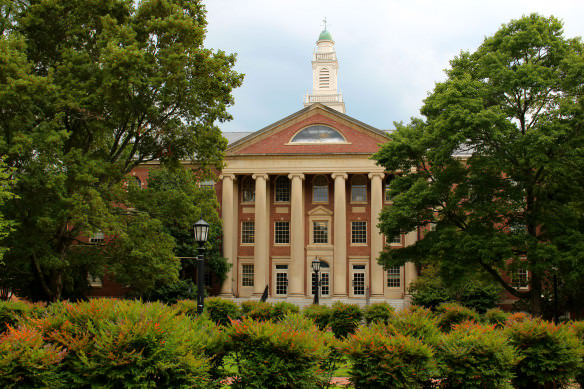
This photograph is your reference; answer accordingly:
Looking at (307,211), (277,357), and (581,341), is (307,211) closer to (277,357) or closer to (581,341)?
(581,341)

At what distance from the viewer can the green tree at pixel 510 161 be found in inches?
850

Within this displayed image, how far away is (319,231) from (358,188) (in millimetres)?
4865

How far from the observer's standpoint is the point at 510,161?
75.8ft

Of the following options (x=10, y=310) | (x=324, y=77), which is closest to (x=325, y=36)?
(x=324, y=77)

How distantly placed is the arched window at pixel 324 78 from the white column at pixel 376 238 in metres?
31.7

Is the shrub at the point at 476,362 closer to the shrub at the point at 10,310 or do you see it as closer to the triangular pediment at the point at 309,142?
the shrub at the point at 10,310

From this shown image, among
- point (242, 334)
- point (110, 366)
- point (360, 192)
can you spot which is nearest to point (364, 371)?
point (242, 334)

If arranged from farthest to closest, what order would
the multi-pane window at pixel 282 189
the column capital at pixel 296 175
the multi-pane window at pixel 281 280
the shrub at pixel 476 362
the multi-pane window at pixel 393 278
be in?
the multi-pane window at pixel 282 189
the multi-pane window at pixel 281 280
the multi-pane window at pixel 393 278
the column capital at pixel 296 175
the shrub at pixel 476 362

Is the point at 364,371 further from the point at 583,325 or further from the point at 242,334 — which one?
the point at 583,325

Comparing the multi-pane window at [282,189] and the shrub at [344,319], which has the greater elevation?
the multi-pane window at [282,189]

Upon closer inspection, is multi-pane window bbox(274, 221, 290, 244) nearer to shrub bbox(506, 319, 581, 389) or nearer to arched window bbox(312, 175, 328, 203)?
arched window bbox(312, 175, 328, 203)

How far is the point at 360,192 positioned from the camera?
47.4 metres

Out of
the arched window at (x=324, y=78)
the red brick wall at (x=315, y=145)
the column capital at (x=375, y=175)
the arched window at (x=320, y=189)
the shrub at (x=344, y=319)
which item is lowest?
the shrub at (x=344, y=319)

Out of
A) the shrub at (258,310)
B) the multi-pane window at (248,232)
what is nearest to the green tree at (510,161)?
the shrub at (258,310)
